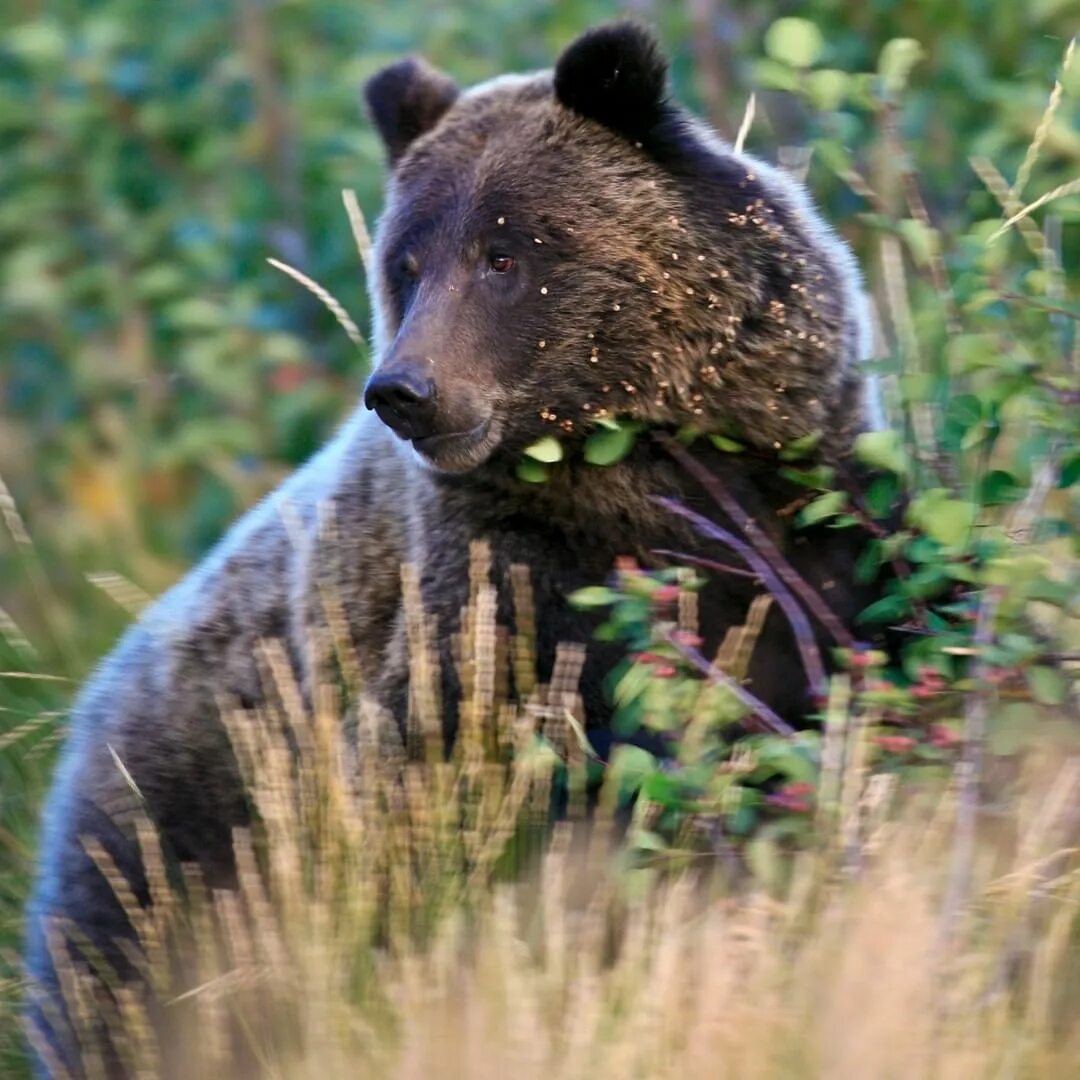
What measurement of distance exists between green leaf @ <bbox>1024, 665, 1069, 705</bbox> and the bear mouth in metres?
1.31

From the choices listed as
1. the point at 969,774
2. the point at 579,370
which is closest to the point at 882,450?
the point at 969,774

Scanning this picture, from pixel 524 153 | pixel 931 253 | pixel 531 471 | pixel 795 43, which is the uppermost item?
pixel 795 43

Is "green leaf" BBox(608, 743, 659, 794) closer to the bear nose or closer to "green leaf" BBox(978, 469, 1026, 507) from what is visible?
"green leaf" BBox(978, 469, 1026, 507)

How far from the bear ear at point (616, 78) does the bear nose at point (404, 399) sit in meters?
0.80

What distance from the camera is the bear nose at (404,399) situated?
399 centimetres

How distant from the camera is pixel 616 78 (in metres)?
4.34

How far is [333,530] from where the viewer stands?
180 inches

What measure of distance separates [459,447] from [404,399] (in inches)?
7.6

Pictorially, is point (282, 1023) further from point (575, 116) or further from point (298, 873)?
point (575, 116)

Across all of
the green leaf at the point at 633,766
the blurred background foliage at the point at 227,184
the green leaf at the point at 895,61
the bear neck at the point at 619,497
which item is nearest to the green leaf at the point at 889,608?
Answer: the bear neck at the point at 619,497

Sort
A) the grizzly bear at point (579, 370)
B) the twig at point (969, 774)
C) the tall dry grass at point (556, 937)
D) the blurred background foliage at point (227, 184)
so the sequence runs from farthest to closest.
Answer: the blurred background foliage at point (227, 184) < the grizzly bear at point (579, 370) < the twig at point (969, 774) < the tall dry grass at point (556, 937)

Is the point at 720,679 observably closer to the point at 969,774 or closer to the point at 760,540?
the point at 969,774

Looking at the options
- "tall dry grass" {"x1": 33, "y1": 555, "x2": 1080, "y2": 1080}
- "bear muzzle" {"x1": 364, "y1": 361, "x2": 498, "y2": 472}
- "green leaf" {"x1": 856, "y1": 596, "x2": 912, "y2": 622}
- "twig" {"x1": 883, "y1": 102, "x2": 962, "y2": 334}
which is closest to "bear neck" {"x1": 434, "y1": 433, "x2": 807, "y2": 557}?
"bear muzzle" {"x1": 364, "y1": 361, "x2": 498, "y2": 472}

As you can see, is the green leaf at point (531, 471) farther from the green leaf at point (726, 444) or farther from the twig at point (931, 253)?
the twig at point (931, 253)
